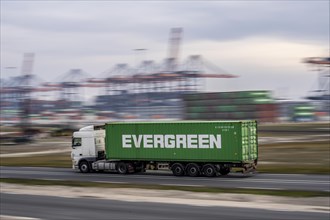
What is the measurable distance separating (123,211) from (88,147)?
19.7 m

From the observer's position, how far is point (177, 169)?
1369 inches

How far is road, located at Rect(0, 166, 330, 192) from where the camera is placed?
2808 cm

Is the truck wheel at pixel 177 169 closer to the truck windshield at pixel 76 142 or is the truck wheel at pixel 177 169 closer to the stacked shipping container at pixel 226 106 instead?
the truck windshield at pixel 76 142

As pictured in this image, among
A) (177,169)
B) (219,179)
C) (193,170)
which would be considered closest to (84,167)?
(177,169)

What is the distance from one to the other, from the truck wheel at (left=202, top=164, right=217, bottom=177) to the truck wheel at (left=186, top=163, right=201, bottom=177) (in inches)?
16.8

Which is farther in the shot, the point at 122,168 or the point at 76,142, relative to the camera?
the point at 76,142

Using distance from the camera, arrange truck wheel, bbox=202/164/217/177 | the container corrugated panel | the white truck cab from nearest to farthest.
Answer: the container corrugated panel, truck wheel, bbox=202/164/217/177, the white truck cab

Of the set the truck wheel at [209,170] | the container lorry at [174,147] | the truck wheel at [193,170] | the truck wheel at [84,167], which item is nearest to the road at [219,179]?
the truck wheel at [84,167]

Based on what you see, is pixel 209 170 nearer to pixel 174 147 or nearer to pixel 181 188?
pixel 174 147

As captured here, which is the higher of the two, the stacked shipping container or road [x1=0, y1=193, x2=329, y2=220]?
the stacked shipping container

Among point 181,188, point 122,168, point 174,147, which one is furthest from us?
point 122,168

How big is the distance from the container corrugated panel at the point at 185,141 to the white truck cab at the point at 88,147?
5.34ft

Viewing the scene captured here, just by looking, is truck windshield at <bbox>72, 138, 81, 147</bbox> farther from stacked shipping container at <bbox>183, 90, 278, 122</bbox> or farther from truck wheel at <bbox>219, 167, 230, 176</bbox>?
stacked shipping container at <bbox>183, 90, 278, 122</bbox>

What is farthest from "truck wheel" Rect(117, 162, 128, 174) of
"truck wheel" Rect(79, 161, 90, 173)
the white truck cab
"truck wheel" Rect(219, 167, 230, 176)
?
"truck wheel" Rect(219, 167, 230, 176)
